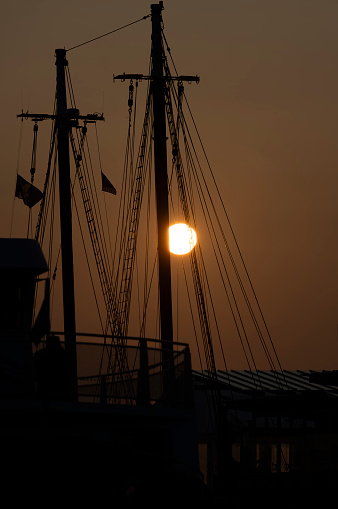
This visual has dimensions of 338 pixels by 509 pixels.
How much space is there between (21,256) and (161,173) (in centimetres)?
1884

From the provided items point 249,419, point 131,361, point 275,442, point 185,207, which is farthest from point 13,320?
point 249,419

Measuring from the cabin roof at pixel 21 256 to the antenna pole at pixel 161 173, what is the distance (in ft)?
44.4

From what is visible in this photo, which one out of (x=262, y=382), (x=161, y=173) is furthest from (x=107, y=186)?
(x=262, y=382)

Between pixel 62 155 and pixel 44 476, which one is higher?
→ pixel 62 155

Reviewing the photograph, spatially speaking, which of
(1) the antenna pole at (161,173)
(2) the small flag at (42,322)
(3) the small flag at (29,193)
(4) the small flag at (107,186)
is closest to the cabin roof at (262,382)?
(4) the small flag at (107,186)

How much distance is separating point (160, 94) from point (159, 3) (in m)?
4.55

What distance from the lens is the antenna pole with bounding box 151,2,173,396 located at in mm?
46500

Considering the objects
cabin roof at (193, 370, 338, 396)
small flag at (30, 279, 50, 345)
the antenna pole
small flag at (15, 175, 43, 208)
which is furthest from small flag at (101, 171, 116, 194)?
small flag at (30, 279, 50, 345)

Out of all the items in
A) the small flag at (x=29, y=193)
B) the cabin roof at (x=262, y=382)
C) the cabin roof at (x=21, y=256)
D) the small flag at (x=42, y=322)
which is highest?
the small flag at (x=29, y=193)

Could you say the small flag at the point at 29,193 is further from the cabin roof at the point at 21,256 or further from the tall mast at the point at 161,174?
the cabin roof at the point at 21,256

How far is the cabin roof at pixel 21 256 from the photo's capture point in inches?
1220

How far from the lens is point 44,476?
23797 millimetres

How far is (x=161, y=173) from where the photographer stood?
162 feet

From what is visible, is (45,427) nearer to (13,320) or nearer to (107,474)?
(107,474)
